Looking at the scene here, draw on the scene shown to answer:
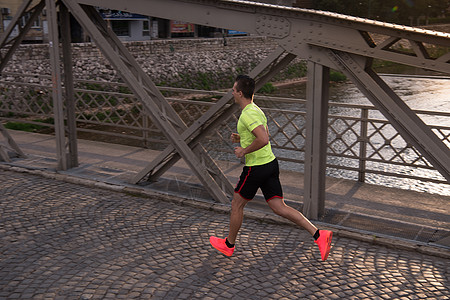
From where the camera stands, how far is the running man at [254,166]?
5605mm

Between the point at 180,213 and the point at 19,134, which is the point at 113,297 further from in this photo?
the point at 19,134

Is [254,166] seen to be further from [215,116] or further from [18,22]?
[18,22]

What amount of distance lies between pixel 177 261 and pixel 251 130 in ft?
4.82

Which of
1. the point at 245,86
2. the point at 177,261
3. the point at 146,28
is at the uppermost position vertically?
the point at 146,28

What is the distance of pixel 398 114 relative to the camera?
6.07 metres

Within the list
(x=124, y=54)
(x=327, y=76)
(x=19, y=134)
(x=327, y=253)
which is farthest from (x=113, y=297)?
(x=19, y=134)

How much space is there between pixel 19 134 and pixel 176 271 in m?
8.11

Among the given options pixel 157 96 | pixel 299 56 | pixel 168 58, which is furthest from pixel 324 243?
pixel 168 58

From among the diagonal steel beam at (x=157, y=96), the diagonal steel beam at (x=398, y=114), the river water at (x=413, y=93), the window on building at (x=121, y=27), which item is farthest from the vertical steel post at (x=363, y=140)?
the window on building at (x=121, y=27)

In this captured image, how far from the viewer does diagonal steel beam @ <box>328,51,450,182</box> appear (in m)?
5.91

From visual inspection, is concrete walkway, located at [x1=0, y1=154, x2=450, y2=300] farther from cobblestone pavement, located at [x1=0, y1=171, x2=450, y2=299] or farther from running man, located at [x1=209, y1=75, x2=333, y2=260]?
running man, located at [x1=209, y1=75, x2=333, y2=260]

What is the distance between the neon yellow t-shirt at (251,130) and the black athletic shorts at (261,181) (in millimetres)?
58

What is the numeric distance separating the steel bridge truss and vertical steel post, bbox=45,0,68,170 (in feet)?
0.05

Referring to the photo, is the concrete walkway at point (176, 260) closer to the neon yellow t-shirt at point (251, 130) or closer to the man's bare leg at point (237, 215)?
the man's bare leg at point (237, 215)
